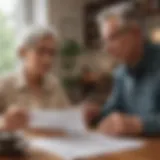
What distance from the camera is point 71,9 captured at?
6.53 feet

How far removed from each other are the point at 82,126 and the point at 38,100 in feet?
1.30

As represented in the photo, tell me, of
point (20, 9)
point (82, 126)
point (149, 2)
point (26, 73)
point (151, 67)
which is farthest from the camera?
point (20, 9)

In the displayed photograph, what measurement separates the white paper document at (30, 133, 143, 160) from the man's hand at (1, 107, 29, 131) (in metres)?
0.16

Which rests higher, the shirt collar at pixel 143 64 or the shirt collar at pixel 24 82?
the shirt collar at pixel 24 82

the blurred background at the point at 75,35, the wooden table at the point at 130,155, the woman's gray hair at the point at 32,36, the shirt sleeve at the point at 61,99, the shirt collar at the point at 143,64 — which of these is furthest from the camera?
the blurred background at the point at 75,35

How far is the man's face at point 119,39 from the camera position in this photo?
1322 mm

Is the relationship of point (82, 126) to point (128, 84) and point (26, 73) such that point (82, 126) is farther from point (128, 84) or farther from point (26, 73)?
point (26, 73)

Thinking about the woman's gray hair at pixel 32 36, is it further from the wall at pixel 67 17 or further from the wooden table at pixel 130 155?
the wooden table at pixel 130 155

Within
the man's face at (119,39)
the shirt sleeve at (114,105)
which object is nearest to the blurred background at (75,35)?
the shirt sleeve at (114,105)

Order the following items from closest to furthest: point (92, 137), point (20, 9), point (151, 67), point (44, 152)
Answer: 1. point (44, 152)
2. point (92, 137)
3. point (151, 67)
4. point (20, 9)

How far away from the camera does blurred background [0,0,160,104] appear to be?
195cm

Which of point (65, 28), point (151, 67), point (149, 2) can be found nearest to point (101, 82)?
point (65, 28)

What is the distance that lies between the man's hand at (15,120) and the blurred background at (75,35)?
674mm

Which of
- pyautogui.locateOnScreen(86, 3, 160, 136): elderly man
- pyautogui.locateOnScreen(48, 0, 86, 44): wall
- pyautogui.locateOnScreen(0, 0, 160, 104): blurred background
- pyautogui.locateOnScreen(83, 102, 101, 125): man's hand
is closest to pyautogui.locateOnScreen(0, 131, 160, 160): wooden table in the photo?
pyautogui.locateOnScreen(86, 3, 160, 136): elderly man
